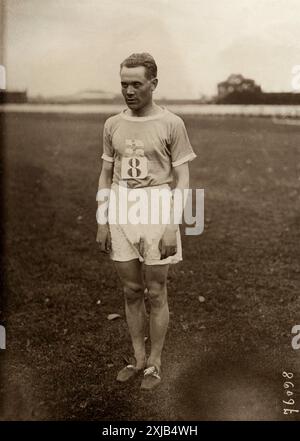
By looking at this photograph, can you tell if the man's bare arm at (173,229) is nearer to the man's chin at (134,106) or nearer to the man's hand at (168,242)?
the man's hand at (168,242)

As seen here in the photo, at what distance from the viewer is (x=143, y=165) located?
2916 millimetres

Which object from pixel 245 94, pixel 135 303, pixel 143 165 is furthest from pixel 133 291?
pixel 245 94

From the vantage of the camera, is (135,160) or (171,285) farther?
(171,285)

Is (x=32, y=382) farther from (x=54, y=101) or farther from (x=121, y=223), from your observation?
(x=54, y=101)

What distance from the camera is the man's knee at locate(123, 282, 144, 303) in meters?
3.11

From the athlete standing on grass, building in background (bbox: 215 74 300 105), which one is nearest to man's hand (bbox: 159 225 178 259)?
the athlete standing on grass

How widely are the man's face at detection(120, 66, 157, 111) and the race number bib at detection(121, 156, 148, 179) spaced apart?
0.23m

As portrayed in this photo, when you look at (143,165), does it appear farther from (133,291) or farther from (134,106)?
(133,291)

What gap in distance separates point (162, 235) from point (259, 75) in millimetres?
1177

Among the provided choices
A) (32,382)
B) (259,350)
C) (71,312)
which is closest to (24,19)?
(71,312)

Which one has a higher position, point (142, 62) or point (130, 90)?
point (142, 62)

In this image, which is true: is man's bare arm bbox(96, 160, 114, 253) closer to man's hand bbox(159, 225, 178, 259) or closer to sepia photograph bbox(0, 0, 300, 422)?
sepia photograph bbox(0, 0, 300, 422)

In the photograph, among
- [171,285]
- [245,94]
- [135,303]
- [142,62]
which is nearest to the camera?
[142,62]

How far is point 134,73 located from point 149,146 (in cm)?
34
